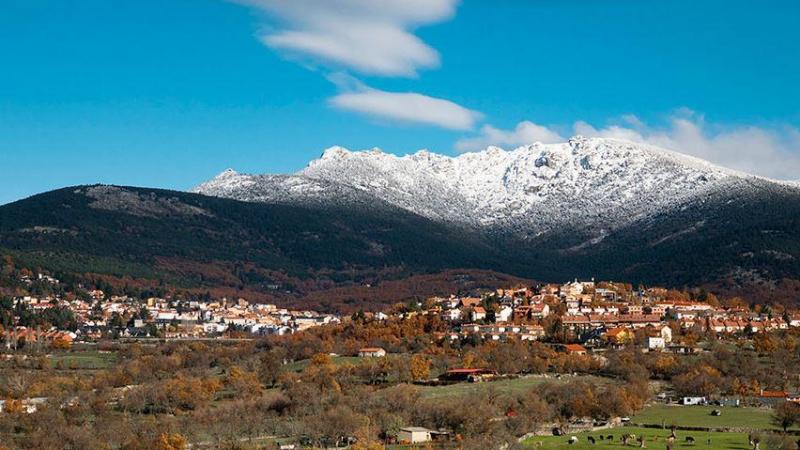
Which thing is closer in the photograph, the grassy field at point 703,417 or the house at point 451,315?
the grassy field at point 703,417

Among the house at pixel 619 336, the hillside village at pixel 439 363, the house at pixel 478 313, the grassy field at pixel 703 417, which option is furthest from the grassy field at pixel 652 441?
the house at pixel 478 313

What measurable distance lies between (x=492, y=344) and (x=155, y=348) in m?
36.1

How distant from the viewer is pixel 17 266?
7318 inches

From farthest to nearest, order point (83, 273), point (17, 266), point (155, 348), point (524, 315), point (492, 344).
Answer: point (83, 273), point (17, 266), point (524, 315), point (155, 348), point (492, 344)

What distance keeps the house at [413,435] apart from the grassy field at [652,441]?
19.4 feet

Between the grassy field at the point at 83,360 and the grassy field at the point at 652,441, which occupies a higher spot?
the grassy field at the point at 83,360

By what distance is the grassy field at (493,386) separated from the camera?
300 feet

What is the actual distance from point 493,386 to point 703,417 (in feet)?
56.9

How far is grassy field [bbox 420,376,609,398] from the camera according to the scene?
9138 centimetres

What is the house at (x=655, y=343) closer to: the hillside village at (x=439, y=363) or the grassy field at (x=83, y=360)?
the hillside village at (x=439, y=363)

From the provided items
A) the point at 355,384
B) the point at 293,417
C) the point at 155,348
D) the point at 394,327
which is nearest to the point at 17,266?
the point at 155,348

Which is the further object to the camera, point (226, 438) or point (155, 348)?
point (155, 348)

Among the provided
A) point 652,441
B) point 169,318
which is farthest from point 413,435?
point 169,318

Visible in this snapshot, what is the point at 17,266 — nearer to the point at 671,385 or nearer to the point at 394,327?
the point at 394,327
